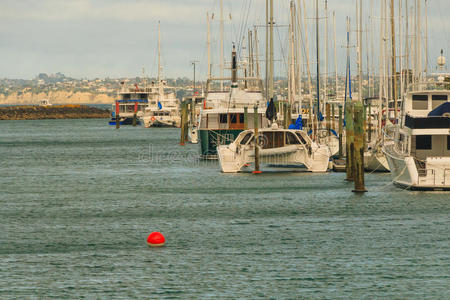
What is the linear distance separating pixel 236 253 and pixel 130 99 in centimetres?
13016

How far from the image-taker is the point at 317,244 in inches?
1061

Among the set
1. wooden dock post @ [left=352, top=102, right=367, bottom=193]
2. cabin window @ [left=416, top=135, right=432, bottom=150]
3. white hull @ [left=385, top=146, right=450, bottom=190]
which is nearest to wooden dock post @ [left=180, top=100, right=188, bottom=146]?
wooden dock post @ [left=352, top=102, right=367, bottom=193]

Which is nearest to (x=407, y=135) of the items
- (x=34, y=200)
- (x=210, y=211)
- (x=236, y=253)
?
(x=210, y=211)

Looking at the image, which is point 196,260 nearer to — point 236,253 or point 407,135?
point 236,253

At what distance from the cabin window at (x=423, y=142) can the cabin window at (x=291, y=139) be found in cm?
1085

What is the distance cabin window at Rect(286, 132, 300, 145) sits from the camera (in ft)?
151

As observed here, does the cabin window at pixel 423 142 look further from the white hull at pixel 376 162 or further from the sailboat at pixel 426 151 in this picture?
the white hull at pixel 376 162

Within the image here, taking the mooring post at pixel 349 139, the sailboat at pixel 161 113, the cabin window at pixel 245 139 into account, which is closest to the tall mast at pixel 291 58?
the cabin window at pixel 245 139

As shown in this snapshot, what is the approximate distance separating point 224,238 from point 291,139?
732 inches

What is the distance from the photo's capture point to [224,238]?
2822 centimetres

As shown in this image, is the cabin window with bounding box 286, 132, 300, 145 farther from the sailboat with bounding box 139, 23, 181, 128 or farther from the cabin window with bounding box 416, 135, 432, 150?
the sailboat with bounding box 139, 23, 181, 128

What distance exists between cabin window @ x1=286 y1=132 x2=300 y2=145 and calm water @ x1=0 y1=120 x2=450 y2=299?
1.82 meters

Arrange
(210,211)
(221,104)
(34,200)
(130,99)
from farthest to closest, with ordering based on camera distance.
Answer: (130,99)
(221,104)
(34,200)
(210,211)

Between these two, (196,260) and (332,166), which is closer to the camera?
(196,260)
